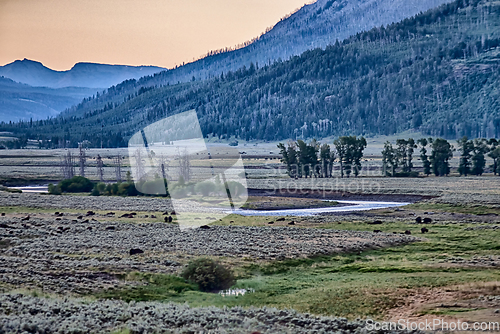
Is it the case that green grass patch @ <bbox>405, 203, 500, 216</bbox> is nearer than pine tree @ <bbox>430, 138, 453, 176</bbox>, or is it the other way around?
green grass patch @ <bbox>405, 203, 500, 216</bbox>

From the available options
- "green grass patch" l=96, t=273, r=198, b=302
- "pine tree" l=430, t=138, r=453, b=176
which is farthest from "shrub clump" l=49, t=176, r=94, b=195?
"green grass patch" l=96, t=273, r=198, b=302

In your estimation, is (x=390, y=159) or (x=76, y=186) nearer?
(x=76, y=186)

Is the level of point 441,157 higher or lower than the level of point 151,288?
higher

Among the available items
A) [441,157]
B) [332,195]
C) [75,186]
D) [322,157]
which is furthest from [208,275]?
[441,157]

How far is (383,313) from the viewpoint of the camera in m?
25.2

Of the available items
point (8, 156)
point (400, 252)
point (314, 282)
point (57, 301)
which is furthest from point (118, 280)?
point (8, 156)

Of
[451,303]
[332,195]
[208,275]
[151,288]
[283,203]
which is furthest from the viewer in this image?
[332,195]

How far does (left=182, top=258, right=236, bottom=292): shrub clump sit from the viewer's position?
3002 cm

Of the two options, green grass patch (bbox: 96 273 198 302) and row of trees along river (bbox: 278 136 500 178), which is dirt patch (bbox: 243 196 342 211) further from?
green grass patch (bbox: 96 273 198 302)

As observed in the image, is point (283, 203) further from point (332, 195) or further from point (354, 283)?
point (354, 283)

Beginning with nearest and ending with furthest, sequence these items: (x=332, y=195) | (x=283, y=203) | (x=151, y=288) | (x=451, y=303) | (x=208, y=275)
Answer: (x=451, y=303) < (x=151, y=288) < (x=208, y=275) < (x=283, y=203) < (x=332, y=195)

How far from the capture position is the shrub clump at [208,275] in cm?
3002

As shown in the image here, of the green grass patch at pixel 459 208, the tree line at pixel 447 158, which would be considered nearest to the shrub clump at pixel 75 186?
the green grass patch at pixel 459 208

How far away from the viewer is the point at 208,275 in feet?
98.8
